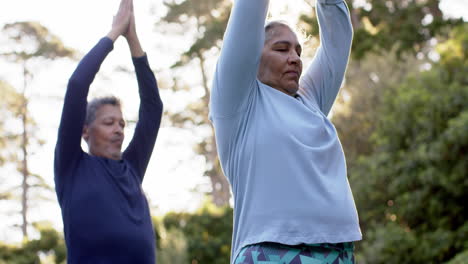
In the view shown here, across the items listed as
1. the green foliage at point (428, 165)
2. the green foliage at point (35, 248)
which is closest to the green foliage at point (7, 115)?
the green foliage at point (35, 248)

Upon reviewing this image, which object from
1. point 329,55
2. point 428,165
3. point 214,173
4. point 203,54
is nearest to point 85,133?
point 329,55

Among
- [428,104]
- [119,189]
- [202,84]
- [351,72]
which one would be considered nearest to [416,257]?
[428,104]

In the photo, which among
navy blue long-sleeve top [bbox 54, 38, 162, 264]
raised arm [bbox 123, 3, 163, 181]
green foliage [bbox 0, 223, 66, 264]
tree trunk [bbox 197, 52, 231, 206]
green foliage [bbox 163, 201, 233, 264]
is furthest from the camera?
tree trunk [bbox 197, 52, 231, 206]

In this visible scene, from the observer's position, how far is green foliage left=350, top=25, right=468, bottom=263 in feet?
30.8

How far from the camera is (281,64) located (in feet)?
6.89

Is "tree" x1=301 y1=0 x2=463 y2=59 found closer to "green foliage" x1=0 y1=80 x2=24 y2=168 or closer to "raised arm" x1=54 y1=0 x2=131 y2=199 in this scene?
"green foliage" x1=0 y1=80 x2=24 y2=168

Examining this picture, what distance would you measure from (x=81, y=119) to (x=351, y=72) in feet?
55.4

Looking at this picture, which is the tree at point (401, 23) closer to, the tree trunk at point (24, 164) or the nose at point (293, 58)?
the tree trunk at point (24, 164)

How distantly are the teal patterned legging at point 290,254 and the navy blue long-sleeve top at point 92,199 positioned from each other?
100 cm

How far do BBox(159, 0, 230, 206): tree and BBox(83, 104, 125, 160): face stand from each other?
61.7 feet

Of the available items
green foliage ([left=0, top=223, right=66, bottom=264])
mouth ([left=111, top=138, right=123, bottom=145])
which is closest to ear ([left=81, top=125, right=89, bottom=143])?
mouth ([left=111, top=138, right=123, bottom=145])

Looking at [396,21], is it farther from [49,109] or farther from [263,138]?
[263,138]

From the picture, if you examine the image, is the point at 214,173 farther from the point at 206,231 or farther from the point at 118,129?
the point at 118,129

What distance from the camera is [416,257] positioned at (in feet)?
32.1
